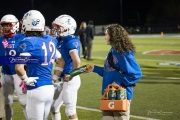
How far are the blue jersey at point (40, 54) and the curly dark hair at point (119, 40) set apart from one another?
781 mm

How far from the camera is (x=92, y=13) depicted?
73.4 metres

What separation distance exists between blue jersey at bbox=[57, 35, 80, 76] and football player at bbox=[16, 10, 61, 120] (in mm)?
1000

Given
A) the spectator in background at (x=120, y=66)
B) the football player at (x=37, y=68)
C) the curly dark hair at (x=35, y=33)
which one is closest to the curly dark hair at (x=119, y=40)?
the spectator in background at (x=120, y=66)

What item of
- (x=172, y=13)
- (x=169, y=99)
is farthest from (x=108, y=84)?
(x=172, y=13)

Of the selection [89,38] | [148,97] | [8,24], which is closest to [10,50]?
[8,24]

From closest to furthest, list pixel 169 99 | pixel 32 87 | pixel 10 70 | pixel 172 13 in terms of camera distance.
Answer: pixel 32 87
pixel 10 70
pixel 169 99
pixel 172 13

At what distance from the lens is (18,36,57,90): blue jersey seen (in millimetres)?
4648

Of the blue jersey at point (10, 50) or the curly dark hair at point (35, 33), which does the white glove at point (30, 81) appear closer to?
the curly dark hair at point (35, 33)

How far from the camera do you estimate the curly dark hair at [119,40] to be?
486 centimetres

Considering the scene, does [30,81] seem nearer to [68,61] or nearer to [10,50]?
[68,61]

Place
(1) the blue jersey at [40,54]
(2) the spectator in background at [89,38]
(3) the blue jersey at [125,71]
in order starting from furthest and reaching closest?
(2) the spectator in background at [89,38], (3) the blue jersey at [125,71], (1) the blue jersey at [40,54]

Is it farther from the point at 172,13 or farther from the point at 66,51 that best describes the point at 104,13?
the point at 66,51

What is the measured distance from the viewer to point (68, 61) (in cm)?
607

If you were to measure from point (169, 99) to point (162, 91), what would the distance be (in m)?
1.04
